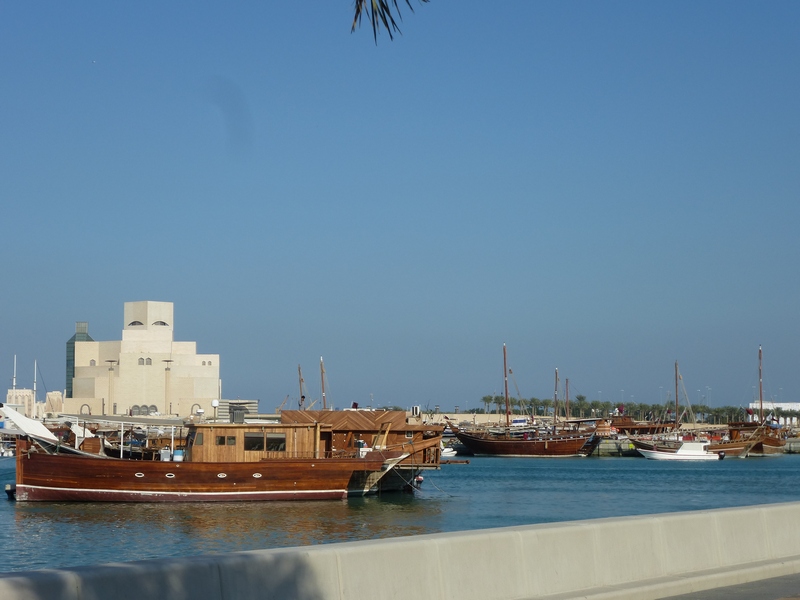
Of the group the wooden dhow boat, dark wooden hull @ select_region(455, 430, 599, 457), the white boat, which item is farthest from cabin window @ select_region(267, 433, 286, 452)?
dark wooden hull @ select_region(455, 430, 599, 457)

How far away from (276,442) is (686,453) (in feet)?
238

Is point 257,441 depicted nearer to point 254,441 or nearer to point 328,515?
point 254,441

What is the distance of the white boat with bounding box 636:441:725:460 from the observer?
362 feet

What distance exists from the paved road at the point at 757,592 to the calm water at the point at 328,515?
19388mm

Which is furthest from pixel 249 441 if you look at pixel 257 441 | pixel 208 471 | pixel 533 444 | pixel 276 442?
pixel 533 444

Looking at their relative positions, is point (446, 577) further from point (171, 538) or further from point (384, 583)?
point (171, 538)

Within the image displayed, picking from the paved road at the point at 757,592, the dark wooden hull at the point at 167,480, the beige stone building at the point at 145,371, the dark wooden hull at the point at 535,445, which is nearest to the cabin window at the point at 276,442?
Result: the dark wooden hull at the point at 167,480

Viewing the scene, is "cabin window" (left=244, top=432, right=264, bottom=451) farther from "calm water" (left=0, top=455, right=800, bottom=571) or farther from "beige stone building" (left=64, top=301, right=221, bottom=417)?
"beige stone building" (left=64, top=301, right=221, bottom=417)

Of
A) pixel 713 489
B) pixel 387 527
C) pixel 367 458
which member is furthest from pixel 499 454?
pixel 387 527

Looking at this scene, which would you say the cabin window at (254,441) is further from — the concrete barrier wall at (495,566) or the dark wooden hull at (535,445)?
the dark wooden hull at (535,445)

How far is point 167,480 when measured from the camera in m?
46.3

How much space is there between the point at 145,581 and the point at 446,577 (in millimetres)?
3125

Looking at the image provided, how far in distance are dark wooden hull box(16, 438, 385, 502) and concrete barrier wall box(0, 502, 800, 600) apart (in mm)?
34023

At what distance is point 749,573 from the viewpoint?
12.7 m
